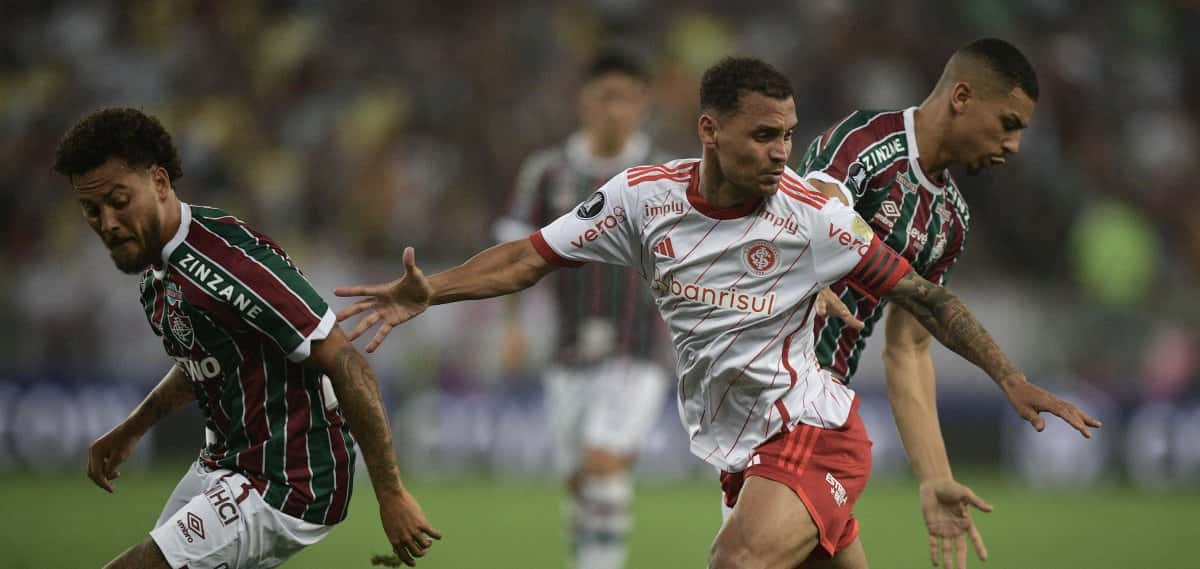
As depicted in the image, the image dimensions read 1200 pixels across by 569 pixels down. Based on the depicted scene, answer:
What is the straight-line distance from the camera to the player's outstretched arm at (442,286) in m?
4.30

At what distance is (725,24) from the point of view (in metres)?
18.3

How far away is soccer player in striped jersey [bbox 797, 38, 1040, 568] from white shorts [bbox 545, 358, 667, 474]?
2740 millimetres

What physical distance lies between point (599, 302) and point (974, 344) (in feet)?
12.9

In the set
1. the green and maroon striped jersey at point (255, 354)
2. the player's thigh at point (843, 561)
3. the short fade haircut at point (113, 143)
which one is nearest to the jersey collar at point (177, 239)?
the green and maroon striped jersey at point (255, 354)

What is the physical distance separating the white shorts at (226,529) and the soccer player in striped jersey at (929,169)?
2094 mm

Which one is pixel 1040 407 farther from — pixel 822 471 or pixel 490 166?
pixel 490 166

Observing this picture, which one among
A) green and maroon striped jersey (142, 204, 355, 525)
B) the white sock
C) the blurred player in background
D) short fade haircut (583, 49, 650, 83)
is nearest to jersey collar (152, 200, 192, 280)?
green and maroon striped jersey (142, 204, 355, 525)

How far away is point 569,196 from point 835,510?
12.4 feet

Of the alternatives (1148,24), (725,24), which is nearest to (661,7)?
(725,24)

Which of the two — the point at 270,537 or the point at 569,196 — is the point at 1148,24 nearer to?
the point at 569,196

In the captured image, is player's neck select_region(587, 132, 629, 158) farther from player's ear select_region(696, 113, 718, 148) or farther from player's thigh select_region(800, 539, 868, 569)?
player's thigh select_region(800, 539, 868, 569)

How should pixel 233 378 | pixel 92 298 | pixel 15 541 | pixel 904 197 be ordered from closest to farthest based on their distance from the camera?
pixel 233 378 → pixel 904 197 → pixel 15 541 → pixel 92 298

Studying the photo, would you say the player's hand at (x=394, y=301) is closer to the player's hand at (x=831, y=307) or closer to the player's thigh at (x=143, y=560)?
the player's thigh at (x=143, y=560)

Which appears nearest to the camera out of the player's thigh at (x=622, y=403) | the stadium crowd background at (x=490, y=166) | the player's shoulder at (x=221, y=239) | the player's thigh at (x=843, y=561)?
the player's shoulder at (x=221, y=239)
